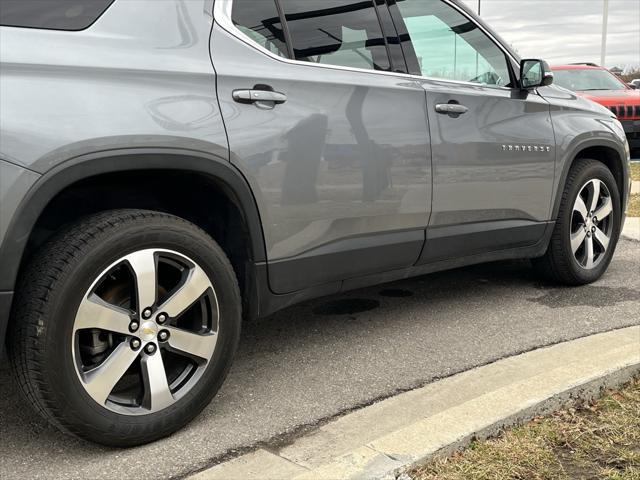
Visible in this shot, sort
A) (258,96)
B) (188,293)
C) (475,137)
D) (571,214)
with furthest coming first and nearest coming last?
(571,214), (475,137), (258,96), (188,293)

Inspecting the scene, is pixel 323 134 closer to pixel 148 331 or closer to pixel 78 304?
pixel 148 331

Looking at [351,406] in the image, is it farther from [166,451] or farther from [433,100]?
[433,100]

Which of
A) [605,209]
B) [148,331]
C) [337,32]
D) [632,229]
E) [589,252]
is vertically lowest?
[632,229]

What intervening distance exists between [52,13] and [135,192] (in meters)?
0.73

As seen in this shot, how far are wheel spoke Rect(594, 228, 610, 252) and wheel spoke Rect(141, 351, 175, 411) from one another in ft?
10.3

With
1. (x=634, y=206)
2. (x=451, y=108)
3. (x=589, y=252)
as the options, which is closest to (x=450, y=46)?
(x=451, y=108)

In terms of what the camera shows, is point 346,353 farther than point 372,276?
Yes

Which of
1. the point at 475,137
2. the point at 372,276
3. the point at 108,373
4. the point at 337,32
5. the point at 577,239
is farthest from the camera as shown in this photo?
the point at 577,239

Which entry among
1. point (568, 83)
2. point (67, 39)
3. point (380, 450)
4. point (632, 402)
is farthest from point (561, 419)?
point (568, 83)

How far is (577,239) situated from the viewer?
464 centimetres

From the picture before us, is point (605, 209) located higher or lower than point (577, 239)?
higher

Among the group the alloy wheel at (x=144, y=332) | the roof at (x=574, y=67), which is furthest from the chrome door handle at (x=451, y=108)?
the roof at (x=574, y=67)

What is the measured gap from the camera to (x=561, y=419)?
112 inches

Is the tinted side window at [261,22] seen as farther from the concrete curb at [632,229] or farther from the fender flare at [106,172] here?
the concrete curb at [632,229]
